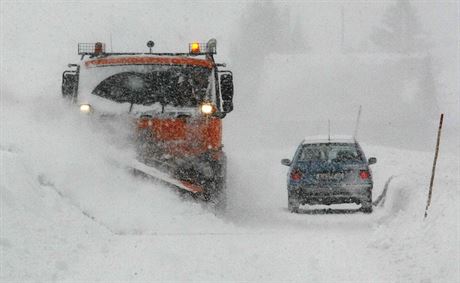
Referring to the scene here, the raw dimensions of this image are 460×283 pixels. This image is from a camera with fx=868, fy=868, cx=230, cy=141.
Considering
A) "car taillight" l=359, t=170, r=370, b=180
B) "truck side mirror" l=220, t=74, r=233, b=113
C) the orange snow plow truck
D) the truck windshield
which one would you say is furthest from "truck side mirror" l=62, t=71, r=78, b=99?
"car taillight" l=359, t=170, r=370, b=180

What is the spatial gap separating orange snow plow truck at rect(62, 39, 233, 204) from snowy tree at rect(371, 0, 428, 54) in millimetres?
96019

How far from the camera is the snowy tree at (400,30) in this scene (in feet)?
353

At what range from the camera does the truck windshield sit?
12.9 m

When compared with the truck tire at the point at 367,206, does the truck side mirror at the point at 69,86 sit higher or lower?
higher

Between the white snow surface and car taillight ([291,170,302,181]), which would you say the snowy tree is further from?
car taillight ([291,170,302,181])

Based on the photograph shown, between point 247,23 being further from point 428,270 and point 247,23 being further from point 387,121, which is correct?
point 428,270

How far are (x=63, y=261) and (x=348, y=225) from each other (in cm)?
630

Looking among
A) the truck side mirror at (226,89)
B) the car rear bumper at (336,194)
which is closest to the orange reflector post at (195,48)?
the truck side mirror at (226,89)

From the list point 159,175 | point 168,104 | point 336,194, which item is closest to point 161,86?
point 168,104

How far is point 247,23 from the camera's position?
8969 cm

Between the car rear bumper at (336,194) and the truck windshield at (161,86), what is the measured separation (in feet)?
11.0

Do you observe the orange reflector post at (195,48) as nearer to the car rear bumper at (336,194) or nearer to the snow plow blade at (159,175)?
the snow plow blade at (159,175)

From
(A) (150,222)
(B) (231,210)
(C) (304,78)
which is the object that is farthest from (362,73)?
(A) (150,222)

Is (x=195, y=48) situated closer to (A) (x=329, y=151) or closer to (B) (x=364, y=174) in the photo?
(A) (x=329, y=151)
